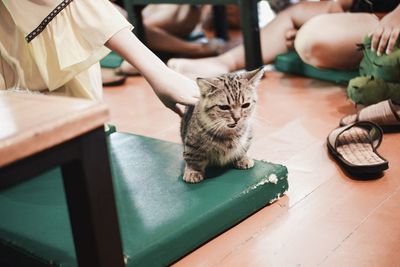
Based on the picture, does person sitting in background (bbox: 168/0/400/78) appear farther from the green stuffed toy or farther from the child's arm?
the child's arm

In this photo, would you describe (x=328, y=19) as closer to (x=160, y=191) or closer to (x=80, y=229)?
(x=160, y=191)

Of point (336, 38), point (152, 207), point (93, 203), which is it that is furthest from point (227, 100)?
point (336, 38)

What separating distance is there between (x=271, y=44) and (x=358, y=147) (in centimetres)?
116

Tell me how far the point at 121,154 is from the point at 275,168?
1.42 feet

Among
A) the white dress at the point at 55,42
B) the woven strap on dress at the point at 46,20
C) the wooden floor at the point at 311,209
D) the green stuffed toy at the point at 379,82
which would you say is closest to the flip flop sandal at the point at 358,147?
the wooden floor at the point at 311,209

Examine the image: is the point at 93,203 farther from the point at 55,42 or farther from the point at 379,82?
the point at 379,82

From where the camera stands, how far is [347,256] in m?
1.01

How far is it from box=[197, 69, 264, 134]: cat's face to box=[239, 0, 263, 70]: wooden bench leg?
1070 mm

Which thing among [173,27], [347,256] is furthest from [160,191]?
[173,27]

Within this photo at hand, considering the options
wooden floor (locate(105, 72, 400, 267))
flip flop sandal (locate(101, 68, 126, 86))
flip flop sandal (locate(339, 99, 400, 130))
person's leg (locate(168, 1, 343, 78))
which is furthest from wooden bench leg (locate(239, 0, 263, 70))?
flip flop sandal (locate(339, 99, 400, 130))

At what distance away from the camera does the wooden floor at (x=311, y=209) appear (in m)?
1.03

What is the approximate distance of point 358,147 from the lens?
→ 1421 mm

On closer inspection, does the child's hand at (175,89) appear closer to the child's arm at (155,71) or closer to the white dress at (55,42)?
the child's arm at (155,71)

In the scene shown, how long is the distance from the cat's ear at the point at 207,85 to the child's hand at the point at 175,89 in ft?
0.16
